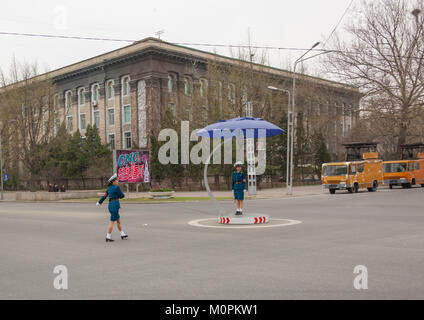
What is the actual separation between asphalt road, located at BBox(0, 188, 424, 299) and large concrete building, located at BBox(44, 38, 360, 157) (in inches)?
1204

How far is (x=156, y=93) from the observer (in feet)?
188

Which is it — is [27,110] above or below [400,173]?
above

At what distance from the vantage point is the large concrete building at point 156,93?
45.0m

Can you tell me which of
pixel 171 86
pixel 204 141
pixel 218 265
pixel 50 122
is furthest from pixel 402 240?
pixel 171 86

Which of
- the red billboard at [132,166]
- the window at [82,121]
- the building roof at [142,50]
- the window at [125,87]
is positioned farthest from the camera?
the window at [82,121]

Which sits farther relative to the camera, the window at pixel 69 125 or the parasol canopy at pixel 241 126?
the window at pixel 69 125

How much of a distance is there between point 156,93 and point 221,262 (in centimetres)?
5034

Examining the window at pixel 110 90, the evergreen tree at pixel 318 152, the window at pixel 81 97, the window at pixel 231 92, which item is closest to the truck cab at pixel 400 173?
the evergreen tree at pixel 318 152

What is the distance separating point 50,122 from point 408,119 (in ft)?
123

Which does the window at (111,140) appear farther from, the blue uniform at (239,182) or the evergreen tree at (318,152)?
the blue uniform at (239,182)

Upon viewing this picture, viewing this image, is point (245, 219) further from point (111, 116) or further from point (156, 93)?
point (111, 116)

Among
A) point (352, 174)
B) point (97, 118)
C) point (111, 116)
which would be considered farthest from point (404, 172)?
point (97, 118)

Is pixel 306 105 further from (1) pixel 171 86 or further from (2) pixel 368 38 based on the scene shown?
(1) pixel 171 86

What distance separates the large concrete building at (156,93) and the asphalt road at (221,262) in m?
30.6
